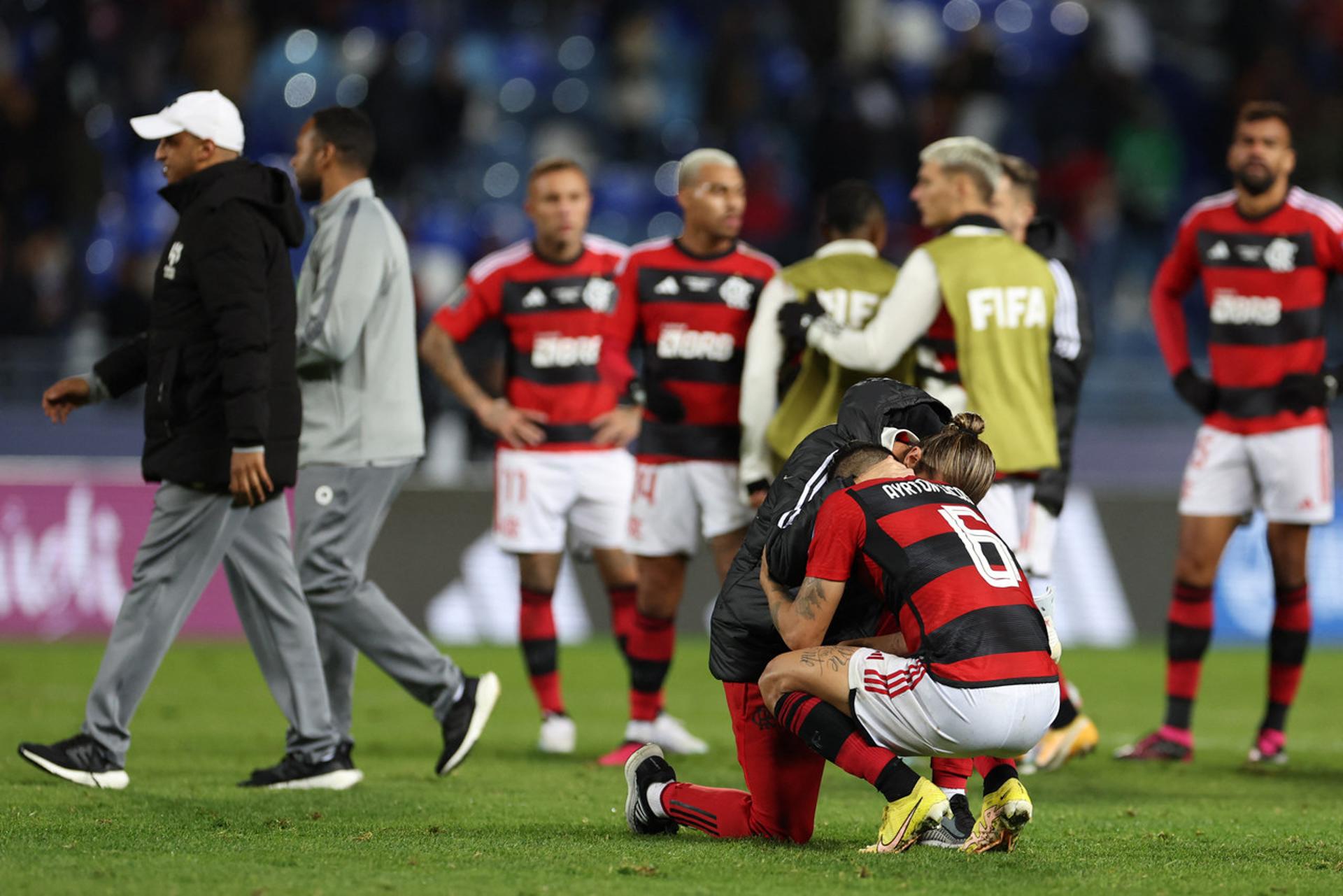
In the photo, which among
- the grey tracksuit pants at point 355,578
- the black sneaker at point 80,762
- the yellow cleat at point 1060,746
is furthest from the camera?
the yellow cleat at point 1060,746

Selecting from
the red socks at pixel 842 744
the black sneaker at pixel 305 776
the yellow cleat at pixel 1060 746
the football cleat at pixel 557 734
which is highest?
the red socks at pixel 842 744

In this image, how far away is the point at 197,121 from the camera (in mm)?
6699

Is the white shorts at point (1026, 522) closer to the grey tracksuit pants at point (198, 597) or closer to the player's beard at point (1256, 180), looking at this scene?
the player's beard at point (1256, 180)

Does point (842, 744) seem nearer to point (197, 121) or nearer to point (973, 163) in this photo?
point (973, 163)

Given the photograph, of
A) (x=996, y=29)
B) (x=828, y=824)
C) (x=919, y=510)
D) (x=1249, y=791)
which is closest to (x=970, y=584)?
(x=919, y=510)

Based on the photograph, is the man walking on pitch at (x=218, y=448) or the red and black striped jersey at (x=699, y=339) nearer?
the man walking on pitch at (x=218, y=448)

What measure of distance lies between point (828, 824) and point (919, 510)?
60.9 inches

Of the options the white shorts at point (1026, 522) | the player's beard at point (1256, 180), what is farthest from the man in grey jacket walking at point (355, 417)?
the player's beard at point (1256, 180)

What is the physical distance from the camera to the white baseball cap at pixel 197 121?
6.68 m

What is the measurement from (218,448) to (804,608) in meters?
2.56

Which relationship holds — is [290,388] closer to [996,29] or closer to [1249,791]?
[1249,791]

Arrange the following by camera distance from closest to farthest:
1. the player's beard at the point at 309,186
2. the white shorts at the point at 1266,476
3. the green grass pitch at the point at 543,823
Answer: the green grass pitch at the point at 543,823 → the player's beard at the point at 309,186 → the white shorts at the point at 1266,476

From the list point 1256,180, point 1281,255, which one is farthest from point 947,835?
point 1256,180

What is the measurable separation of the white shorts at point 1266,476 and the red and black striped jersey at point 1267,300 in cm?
7
